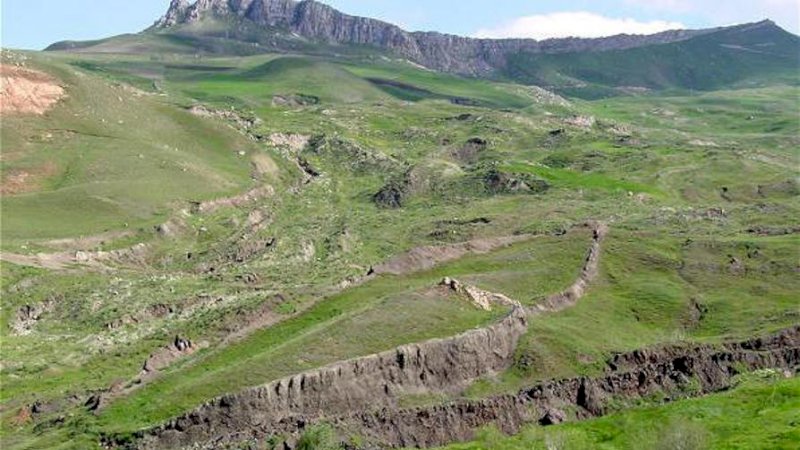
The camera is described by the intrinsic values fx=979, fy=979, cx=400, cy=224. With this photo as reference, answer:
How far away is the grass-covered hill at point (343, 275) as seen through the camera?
69.9 meters

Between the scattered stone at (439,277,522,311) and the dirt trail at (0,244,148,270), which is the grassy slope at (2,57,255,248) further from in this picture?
the scattered stone at (439,277,522,311)

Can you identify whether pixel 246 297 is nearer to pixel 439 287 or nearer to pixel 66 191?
pixel 439 287

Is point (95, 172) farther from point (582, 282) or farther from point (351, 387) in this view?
point (351, 387)

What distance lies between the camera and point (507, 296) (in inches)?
3625

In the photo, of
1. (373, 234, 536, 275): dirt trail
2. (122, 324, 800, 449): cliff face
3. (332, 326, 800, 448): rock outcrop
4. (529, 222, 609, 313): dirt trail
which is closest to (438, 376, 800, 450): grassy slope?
(332, 326, 800, 448): rock outcrop

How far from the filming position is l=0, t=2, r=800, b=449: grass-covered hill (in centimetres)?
6988

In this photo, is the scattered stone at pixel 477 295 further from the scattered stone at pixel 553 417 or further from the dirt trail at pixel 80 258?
the dirt trail at pixel 80 258

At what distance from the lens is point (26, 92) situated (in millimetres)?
191000

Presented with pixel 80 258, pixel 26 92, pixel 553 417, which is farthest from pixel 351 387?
pixel 26 92

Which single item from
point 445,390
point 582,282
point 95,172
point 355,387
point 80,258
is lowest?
point 80,258

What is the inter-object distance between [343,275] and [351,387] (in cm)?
4423

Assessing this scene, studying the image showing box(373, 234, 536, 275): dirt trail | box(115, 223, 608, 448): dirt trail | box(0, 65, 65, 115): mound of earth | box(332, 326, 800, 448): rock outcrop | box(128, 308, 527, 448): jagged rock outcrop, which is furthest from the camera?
box(0, 65, 65, 115): mound of earth

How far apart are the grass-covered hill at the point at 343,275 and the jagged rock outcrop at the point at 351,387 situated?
128cm

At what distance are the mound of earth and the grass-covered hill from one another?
1.44 meters
